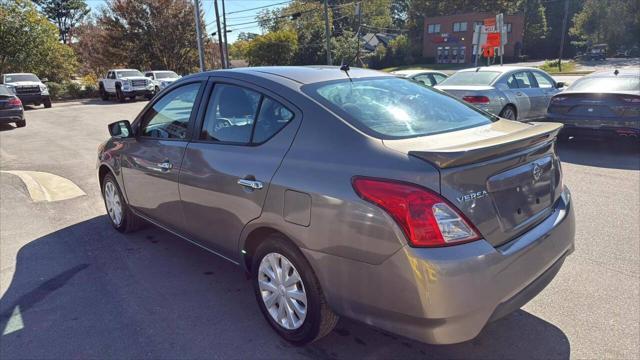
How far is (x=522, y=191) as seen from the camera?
261 centimetres

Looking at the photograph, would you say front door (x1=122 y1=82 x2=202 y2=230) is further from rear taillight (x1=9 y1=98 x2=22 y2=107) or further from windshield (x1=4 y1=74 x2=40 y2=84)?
windshield (x1=4 y1=74 x2=40 y2=84)

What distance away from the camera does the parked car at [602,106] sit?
7.83m

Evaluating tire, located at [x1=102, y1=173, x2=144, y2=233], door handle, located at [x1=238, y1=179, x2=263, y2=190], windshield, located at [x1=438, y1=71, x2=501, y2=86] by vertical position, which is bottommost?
tire, located at [x1=102, y1=173, x2=144, y2=233]

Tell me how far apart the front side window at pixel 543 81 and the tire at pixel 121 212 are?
30.3ft

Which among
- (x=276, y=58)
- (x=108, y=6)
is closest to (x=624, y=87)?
(x=108, y=6)

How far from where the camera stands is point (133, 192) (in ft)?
14.6

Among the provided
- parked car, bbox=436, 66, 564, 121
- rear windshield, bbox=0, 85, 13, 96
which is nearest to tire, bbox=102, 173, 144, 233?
parked car, bbox=436, 66, 564, 121

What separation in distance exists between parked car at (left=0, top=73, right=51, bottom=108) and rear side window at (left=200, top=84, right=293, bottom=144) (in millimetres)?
23915

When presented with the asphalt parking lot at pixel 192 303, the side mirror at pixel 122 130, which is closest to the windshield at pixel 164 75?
the asphalt parking lot at pixel 192 303

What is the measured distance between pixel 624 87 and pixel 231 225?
813cm

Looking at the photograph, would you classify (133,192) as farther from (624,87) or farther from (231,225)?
(624,87)

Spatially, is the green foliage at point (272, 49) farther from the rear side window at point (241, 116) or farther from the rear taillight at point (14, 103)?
the rear side window at point (241, 116)

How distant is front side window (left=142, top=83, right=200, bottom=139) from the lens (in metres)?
3.78

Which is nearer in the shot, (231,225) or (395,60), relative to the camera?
(231,225)
